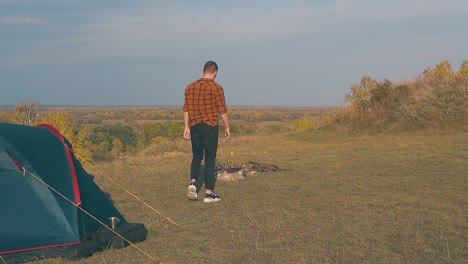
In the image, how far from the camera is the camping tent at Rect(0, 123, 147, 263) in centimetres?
486

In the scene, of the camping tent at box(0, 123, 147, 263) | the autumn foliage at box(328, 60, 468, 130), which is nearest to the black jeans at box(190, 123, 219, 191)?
the camping tent at box(0, 123, 147, 263)

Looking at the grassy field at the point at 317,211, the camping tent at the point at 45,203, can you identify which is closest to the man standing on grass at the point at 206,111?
the grassy field at the point at 317,211

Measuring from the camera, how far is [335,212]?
651cm

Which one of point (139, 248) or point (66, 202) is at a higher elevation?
point (66, 202)

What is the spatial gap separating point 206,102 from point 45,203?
2852mm

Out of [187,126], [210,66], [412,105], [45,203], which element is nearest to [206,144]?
[187,126]

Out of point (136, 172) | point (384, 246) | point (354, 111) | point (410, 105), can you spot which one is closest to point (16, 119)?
point (136, 172)

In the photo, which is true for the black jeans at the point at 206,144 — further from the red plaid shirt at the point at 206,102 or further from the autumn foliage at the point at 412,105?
the autumn foliage at the point at 412,105

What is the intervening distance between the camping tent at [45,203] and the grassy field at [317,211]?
395mm

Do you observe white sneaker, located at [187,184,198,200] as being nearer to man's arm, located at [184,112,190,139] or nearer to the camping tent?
Answer: man's arm, located at [184,112,190,139]

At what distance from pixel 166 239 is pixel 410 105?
526 inches

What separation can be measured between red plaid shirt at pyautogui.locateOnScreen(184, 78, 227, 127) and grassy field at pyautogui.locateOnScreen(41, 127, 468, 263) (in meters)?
1.32

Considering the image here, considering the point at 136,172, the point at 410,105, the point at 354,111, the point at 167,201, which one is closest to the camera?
the point at 167,201

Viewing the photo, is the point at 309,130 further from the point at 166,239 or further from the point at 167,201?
the point at 166,239
